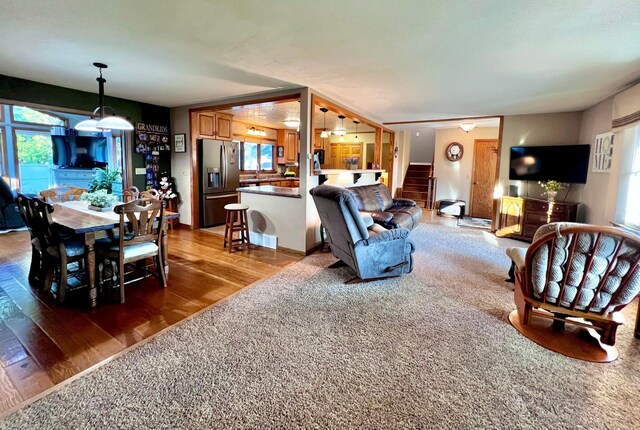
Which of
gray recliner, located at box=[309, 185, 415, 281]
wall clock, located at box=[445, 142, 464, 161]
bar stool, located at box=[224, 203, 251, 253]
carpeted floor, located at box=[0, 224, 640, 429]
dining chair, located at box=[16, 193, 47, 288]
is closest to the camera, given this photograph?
carpeted floor, located at box=[0, 224, 640, 429]

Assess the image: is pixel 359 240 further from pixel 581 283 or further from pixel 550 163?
pixel 550 163

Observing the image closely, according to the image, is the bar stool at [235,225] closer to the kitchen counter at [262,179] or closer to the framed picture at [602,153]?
the kitchen counter at [262,179]

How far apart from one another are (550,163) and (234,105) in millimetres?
5593

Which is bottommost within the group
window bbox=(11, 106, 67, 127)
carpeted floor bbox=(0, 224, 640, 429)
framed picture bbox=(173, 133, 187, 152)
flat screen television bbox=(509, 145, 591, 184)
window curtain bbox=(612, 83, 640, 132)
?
carpeted floor bbox=(0, 224, 640, 429)

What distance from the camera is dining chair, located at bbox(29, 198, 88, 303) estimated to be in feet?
8.71

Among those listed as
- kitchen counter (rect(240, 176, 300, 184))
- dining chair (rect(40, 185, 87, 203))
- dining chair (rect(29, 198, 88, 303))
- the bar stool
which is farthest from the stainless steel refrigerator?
dining chair (rect(29, 198, 88, 303))

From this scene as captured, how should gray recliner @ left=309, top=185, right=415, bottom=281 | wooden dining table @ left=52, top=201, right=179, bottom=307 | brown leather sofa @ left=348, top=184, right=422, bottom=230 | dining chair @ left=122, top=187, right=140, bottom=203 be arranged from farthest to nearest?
brown leather sofa @ left=348, top=184, right=422, bottom=230 < dining chair @ left=122, top=187, right=140, bottom=203 < gray recliner @ left=309, top=185, right=415, bottom=281 < wooden dining table @ left=52, top=201, right=179, bottom=307

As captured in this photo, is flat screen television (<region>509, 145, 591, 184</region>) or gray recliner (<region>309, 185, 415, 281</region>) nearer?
gray recliner (<region>309, 185, 415, 281</region>)

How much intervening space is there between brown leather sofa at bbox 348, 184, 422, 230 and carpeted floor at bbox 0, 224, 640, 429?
1865mm

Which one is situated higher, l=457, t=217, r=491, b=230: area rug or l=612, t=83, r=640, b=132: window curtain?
l=612, t=83, r=640, b=132: window curtain

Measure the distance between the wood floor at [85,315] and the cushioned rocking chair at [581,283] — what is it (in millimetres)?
2603

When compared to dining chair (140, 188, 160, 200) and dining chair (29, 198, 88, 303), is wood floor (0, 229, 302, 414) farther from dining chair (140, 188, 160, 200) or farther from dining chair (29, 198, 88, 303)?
dining chair (140, 188, 160, 200)

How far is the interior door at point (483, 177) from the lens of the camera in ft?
26.5

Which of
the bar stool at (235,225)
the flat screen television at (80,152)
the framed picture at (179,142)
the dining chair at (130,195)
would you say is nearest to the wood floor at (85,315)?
the bar stool at (235,225)
